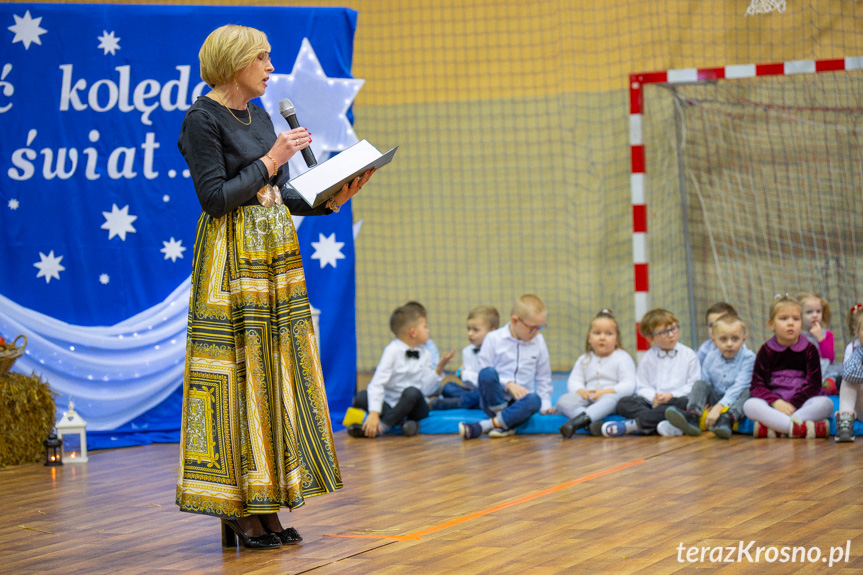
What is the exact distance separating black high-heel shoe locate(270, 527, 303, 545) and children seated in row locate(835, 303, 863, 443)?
9.65ft

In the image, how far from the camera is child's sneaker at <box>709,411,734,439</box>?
5.08 m

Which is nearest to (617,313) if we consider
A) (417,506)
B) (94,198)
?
(94,198)

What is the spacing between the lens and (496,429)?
5.68 metres

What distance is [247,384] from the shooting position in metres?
2.97

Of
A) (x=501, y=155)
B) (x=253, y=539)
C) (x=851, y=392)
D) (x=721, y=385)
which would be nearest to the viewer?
(x=253, y=539)

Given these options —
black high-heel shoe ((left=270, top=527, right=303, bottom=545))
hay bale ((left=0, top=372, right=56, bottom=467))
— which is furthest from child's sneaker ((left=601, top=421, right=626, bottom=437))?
hay bale ((left=0, top=372, right=56, bottom=467))

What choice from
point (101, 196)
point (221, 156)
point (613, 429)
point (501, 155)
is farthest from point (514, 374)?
point (501, 155)

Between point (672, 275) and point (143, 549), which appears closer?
point (143, 549)

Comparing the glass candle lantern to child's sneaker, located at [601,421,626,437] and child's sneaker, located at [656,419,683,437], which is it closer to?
child's sneaker, located at [601,421,626,437]

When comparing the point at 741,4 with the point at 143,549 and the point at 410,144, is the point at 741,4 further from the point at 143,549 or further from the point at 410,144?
the point at 143,549

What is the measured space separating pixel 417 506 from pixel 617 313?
17.5ft

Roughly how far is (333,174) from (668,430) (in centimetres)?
300

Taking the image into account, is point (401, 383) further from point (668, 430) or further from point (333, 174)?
point (333, 174)

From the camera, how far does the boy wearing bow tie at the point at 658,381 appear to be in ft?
17.7
